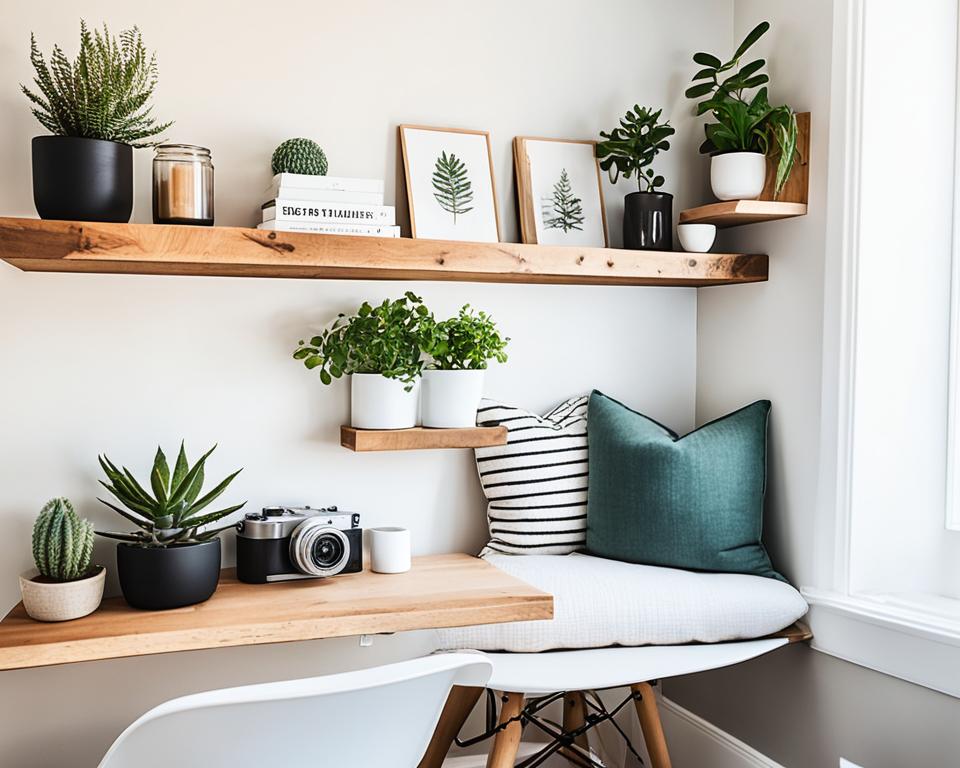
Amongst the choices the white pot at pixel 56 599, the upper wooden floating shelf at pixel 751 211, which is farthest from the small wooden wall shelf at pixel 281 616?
the upper wooden floating shelf at pixel 751 211

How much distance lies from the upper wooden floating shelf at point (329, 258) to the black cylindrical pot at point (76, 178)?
0.15 feet

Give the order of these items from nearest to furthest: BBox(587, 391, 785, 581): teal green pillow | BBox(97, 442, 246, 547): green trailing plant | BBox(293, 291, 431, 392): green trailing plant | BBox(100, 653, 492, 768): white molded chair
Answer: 1. BBox(100, 653, 492, 768): white molded chair
2. BBox(97, 442, 246, 547): green trailing plant
3. BBox(293, 291, 431, 392): green trailing plant
4. BBox(587, 391, 785, 581): teal green pillow

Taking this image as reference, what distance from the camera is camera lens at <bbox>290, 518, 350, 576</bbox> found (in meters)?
1.86

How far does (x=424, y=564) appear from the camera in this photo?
208 centimetres

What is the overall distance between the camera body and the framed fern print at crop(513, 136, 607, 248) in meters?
0.85

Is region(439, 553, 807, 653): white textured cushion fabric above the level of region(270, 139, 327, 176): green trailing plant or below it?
below

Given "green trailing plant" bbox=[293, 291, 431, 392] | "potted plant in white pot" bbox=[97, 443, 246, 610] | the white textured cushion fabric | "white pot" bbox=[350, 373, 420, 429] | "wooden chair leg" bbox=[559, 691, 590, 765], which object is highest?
"green trailing plant" bbox=[293, 291, 431, 392]

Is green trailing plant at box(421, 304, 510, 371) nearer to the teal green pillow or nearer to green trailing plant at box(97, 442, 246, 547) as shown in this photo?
the teal green pillow

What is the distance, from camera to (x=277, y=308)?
2.06 metres

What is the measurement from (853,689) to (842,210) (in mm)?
1042

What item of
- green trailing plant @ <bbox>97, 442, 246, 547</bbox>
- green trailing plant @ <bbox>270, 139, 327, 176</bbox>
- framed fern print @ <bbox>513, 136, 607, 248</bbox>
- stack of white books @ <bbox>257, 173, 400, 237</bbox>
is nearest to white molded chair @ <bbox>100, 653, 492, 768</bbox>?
green trailing plant @ <bbox>97, 442, 246, 547</bbox>

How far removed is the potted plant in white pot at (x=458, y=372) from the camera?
2.02m

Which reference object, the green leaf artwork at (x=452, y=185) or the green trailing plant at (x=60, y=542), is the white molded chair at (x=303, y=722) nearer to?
the green trailing plant at (x=60, y=542)

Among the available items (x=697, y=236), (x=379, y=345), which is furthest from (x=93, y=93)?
(x=697, y=236)
